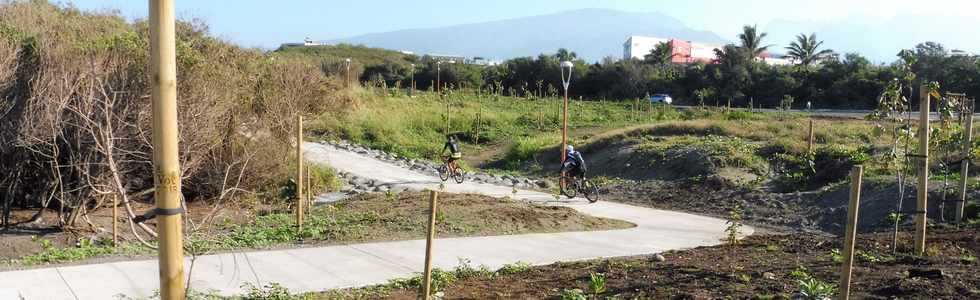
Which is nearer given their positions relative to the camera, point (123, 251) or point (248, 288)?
point (248, 288)

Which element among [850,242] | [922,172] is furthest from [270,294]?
[922,172]

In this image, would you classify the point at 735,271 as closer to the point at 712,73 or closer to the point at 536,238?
the point at 536,238

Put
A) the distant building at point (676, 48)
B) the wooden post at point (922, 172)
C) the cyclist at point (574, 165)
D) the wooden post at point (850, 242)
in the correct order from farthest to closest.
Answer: the distant building at point (676, 48), the cyclist at point (574, 165), the wooden post at point (922, 172), the wooden post at point (850, 242)

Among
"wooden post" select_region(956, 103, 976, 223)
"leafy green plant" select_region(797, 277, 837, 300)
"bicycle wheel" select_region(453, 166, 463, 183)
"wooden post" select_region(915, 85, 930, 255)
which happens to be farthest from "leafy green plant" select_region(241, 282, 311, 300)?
"bicycle wheel" select_region(453, 166, 463, 183)

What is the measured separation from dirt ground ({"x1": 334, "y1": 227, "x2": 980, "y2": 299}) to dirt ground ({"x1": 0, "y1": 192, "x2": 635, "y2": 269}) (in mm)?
2784

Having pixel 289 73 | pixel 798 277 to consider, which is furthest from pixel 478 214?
pixel 289 73

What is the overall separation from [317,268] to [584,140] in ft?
66.8

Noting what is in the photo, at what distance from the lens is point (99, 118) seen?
30.6 ft

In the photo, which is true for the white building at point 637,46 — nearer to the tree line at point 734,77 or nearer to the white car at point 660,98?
the tree line at point 734,77

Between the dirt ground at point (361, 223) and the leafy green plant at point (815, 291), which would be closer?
the leafy green plant at point (815, 291)

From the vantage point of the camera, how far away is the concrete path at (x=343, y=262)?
695 cm

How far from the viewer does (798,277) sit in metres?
6.70

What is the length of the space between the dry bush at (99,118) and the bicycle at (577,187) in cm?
579

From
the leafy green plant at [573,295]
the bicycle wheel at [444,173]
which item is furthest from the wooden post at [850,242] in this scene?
the bicycle wheel at [444,173]
